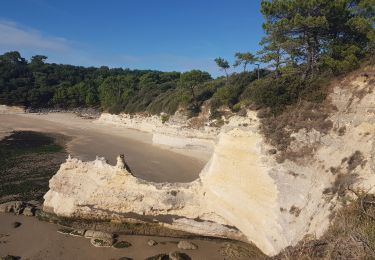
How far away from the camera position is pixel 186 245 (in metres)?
15.8

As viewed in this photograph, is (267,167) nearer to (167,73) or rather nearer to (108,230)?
(108,230)

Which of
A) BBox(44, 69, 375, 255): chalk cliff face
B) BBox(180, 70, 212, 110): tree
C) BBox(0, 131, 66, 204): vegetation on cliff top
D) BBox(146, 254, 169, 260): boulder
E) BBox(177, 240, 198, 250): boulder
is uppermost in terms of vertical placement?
BBox(180, 70, 212, 110): tree

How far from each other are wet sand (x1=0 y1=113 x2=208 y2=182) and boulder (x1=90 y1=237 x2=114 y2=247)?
33.4ft

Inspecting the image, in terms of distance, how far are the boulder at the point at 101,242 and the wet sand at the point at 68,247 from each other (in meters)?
0.20

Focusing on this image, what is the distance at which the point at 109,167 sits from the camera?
1841 centimetres

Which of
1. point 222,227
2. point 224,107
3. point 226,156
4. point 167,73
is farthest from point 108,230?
point 167,73

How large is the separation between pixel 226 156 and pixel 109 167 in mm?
6314

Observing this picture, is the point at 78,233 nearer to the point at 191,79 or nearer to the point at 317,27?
the point at 317,27

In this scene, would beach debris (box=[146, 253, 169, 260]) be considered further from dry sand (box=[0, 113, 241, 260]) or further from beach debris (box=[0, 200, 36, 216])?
beach debris (box=[0, 200, 36, 216])

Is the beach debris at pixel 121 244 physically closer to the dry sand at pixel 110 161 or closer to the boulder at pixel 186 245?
the dry sand at pixel 110 161

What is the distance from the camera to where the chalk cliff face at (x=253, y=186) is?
12711 mm

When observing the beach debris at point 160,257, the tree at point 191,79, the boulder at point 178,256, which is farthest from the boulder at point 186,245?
the tree at point 191,79

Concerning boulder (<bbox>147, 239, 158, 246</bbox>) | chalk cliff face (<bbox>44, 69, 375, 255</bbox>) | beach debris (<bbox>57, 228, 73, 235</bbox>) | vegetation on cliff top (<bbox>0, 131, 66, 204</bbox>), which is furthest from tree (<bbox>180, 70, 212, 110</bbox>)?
boulder (<bbox>147, 239, 158, 246</bbox>)

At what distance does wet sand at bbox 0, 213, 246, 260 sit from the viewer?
15.2 meters
